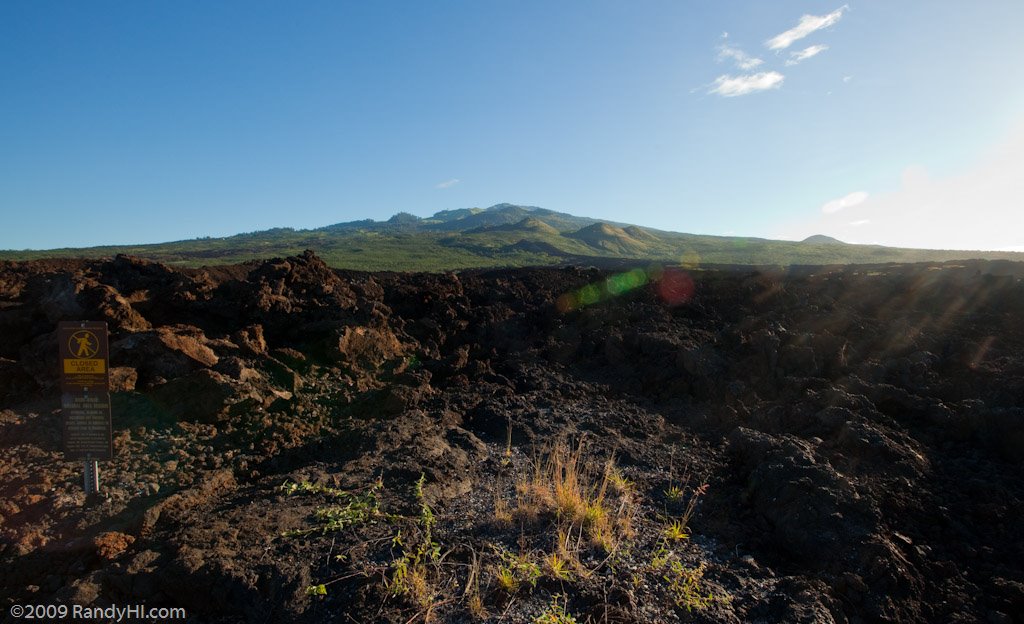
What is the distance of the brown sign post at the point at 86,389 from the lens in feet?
15.2

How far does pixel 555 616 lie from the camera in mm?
3492

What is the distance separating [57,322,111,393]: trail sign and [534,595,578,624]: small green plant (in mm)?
3997

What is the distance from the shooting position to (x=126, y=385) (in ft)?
20.7

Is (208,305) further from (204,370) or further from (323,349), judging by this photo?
(204,370)

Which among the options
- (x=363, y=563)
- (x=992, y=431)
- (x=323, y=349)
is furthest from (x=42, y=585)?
(x=992, y=431)

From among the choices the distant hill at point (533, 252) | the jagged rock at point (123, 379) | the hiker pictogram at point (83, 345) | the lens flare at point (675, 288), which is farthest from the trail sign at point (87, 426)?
the distant hill at point (533, 252)

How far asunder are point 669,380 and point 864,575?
453 centimetres

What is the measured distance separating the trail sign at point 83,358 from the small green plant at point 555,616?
3997mm

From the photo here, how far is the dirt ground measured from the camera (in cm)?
381

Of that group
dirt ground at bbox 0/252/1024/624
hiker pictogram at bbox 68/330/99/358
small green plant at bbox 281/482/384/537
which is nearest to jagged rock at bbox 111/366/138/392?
dirt ground at bbox 0/252/1024/624

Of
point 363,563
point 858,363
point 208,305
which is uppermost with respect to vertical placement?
point 208,305

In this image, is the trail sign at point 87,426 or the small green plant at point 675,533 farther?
the trail sign at point 87,426

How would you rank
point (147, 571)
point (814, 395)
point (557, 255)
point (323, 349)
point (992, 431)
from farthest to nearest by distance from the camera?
point (557, 255) → point (323, 349) → point (814, 395) → point (992, 431) → point (147, 571)

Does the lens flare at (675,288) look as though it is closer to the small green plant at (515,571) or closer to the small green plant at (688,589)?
the small green plant at (688,589)
